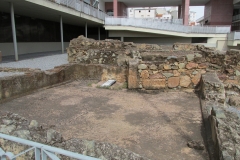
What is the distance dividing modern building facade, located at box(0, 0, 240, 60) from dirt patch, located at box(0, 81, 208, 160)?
595 centimetres

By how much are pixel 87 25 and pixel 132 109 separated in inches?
815

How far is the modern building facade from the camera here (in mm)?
12344

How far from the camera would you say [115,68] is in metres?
7.22

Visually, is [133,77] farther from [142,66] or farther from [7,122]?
[7,122]

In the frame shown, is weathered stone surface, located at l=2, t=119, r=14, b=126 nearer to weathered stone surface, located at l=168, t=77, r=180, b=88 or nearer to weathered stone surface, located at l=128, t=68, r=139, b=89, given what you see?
weathered stone surface, located at l=128, t=68, r=139, b=89

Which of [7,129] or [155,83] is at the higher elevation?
[7,129]

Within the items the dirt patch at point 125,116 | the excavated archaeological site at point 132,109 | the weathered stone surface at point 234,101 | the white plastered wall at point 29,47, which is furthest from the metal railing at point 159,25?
the weathered stone surface at point 234,101

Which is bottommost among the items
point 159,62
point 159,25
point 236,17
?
point 159,62

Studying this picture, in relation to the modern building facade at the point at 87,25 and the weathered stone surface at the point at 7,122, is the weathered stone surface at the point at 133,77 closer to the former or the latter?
the weathered stone surface at the point at 7,122

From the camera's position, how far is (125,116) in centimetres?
402

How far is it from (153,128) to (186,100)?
6.18ft

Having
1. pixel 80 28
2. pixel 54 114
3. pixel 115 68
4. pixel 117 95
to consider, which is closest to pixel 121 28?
pixel 80 28

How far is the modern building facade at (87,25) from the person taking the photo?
40.5ft

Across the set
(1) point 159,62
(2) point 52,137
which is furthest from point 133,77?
(2) point 52,137
